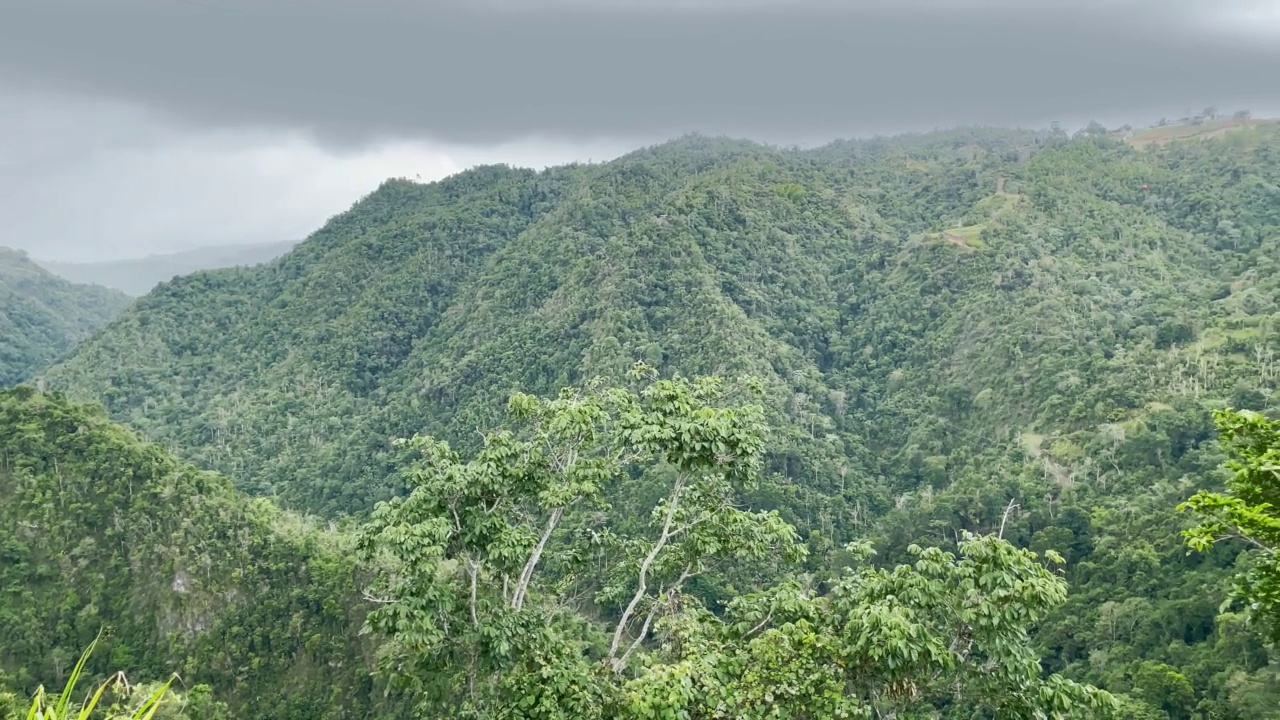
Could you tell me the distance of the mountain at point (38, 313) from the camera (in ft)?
332

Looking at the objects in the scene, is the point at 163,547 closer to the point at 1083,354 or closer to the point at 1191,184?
the point at 1083,354

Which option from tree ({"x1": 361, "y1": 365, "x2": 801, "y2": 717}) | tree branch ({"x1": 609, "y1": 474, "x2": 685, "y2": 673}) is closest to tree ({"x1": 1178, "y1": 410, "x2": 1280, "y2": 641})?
tree ({"x1": 361, "y1": 365, "x2": 801, "y2": 717})

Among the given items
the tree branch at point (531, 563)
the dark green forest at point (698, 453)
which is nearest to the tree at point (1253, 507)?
the dark green forest at point (698, 453)

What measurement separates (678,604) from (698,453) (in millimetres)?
2132

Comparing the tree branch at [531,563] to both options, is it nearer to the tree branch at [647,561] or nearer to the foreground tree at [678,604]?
the foreground tree at [678,604]

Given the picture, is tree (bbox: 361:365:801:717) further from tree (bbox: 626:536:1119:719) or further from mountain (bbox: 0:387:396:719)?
mountain (bbox: 0:387:396:719)

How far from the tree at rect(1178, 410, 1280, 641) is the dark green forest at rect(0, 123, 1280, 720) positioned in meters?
0.05

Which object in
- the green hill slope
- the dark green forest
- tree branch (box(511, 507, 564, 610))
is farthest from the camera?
the green hill slope

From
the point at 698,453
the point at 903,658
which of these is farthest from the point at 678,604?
the point at 903,658

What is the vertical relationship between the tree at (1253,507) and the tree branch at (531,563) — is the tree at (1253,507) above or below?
above

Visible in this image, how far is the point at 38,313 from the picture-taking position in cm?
12344

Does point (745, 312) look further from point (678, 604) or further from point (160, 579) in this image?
point (678, 604)

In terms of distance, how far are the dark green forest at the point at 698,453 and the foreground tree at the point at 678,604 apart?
0.05 m

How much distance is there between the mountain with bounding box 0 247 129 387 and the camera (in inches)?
3989
